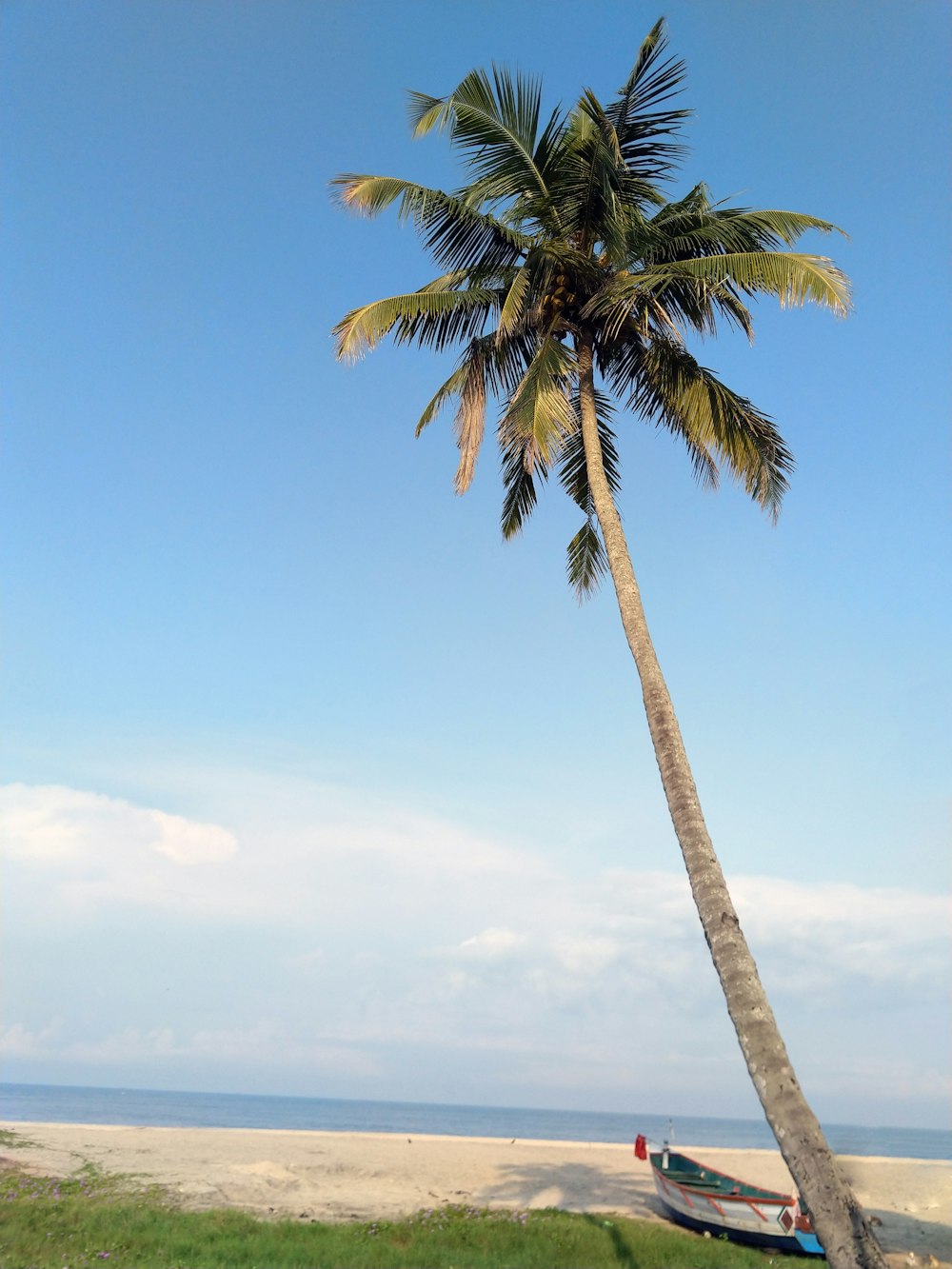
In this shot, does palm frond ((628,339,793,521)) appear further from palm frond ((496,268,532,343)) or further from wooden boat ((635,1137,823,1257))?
wooden boat ((635,1137,823,1257))

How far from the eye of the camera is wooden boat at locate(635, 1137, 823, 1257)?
14328mm

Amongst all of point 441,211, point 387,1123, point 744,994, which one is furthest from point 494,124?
point 387,1123

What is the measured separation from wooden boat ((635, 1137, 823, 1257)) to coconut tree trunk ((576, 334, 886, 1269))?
9437 mm

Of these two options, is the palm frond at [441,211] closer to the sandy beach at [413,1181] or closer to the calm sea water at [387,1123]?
the sandy beach at [413,1181]

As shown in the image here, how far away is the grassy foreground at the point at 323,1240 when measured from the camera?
1157 centimetres

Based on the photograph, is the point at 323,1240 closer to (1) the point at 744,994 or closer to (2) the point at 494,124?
(1) the point at 744,994

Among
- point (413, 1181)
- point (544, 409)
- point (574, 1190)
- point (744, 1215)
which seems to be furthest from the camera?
point (413, 1181)

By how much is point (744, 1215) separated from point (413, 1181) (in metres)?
8.44

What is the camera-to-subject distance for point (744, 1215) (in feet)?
48.5

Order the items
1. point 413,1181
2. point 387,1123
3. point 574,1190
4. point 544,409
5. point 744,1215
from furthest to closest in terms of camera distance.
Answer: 1. point 387,1123
2. point 413,1181
3. point 574,1190
4. point 744,1215
5. point 544,409

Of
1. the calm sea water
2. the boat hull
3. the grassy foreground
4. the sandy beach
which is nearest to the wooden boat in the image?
the boat hull

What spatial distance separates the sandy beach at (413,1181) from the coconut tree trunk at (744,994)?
6.45 meters

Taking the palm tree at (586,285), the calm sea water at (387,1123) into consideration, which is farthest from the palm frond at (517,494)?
the calm sea water at (387,1123)

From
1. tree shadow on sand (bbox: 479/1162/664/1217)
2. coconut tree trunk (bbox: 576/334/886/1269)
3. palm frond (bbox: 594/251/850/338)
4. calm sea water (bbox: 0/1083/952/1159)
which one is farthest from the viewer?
calm sea water (bbox: 0/1083/952/1159)
